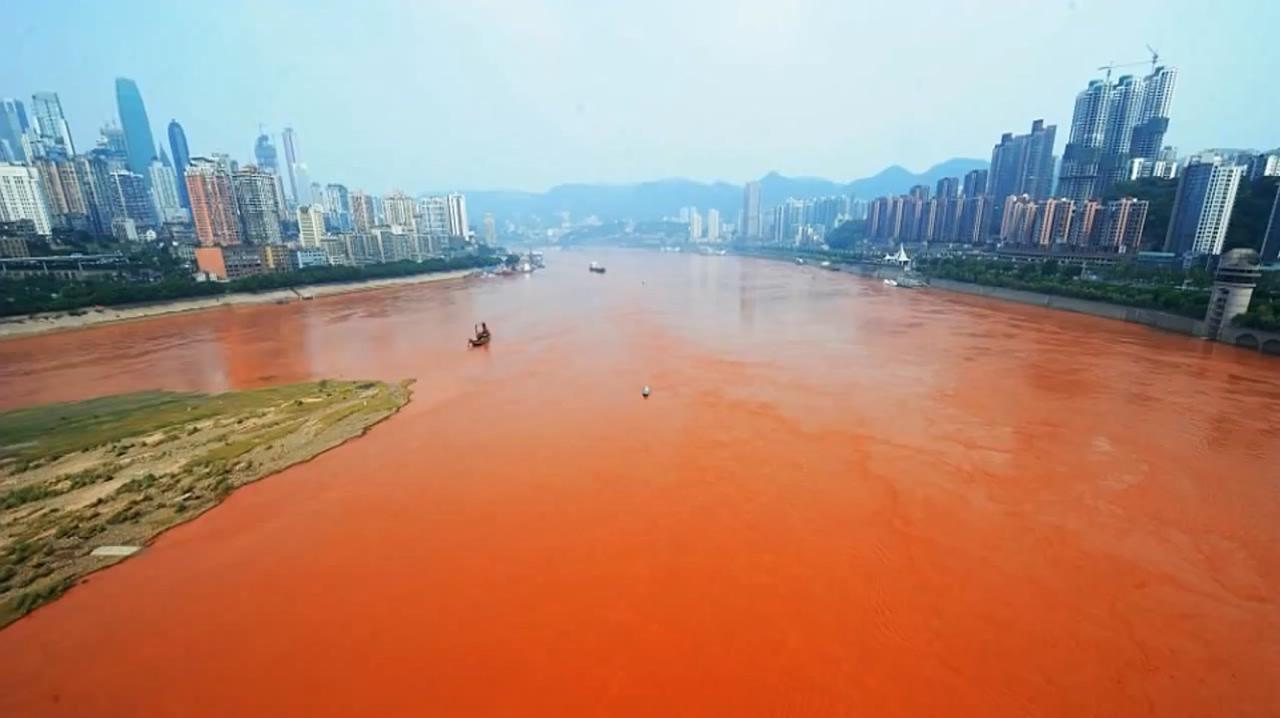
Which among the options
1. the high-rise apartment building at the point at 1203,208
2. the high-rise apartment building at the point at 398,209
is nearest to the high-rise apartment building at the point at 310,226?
the high-rise apartment building at the point at 398,209

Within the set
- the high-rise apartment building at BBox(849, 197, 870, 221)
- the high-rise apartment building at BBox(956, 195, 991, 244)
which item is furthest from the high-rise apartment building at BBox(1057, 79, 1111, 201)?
the high-rise apartment building at BBox(849, 197, 870, 221)

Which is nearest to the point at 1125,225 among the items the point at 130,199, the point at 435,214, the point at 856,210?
the point at 856,210

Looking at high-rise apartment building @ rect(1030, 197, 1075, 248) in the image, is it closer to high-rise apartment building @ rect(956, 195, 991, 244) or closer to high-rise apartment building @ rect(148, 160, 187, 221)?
high-rise apartment building @ rect(956, 195, 991, 244)

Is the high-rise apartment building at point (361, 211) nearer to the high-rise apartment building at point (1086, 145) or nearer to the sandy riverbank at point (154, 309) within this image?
the sandy riverbank at point (154, 309)

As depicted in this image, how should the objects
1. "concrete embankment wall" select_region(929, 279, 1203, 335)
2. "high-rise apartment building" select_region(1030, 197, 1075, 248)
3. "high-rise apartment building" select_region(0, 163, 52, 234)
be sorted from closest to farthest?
"concrete embankment wall" select_region(929, 279, 1203, 335), "high-rise apartment building" select_region(1030, 197, 1075, 248), "high-rise apartment building" select_region(0, 163, 52, 234)

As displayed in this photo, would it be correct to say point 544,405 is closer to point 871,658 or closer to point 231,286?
point 871,658

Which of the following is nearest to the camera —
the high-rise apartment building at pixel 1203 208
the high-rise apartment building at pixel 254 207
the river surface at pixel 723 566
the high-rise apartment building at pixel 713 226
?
the river surface at pixel 723 566

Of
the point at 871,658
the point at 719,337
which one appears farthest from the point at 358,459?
the point at 719,337

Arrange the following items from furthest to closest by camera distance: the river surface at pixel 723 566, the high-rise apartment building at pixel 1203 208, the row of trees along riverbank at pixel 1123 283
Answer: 1. the high-rise apartment building at pixel 1203 208
2. the row of trees along riverbank at pixel 1123 283
3. the river surface at pixel 723 566
